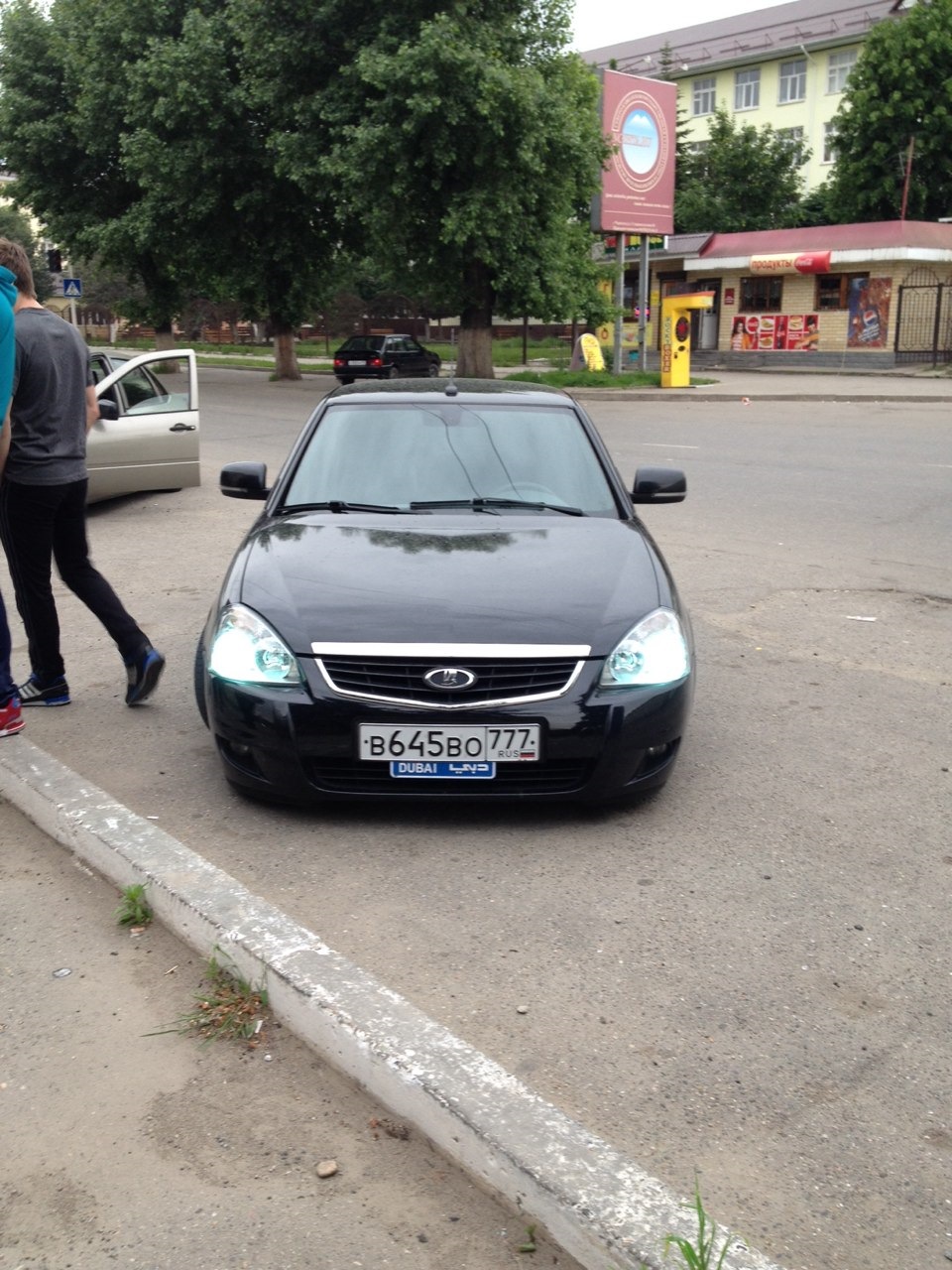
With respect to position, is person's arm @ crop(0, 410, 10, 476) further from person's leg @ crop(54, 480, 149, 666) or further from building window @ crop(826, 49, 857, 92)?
building window @ crop(826, 49, 857, 92)

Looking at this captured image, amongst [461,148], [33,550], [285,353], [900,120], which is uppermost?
[900,120]

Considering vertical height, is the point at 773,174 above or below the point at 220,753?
above

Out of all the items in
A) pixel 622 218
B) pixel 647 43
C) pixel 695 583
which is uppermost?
pixel 647 43

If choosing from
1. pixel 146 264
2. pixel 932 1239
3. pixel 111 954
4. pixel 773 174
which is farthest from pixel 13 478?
pixel 773 174

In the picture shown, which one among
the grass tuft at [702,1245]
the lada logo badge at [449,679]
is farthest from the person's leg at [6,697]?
the grass tuft at [702,1245]

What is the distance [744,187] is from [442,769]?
184 ft

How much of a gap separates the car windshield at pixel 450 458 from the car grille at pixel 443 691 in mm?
1198

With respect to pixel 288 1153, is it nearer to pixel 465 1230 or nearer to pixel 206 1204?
pixel 206 1204

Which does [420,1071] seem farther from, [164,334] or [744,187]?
[744,187]

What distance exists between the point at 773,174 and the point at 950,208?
829cm

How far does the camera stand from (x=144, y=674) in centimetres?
556

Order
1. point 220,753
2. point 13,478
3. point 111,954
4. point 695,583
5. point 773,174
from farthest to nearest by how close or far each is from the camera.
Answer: point 773,174 < point 695,583 < point 13,478 < point 220,753 < point 111,954

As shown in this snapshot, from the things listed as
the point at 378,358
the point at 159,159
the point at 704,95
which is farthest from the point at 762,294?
the point at 704,95

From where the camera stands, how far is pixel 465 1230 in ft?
7.86
